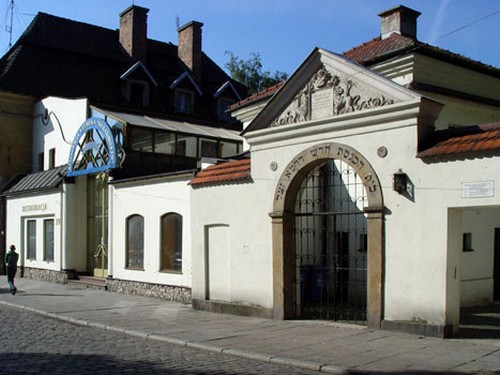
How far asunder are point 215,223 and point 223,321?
2.62m

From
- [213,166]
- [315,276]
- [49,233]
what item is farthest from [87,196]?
[315,276]

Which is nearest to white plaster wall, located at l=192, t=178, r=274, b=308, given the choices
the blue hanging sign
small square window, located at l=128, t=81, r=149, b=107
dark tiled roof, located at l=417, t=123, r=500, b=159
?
dark tiled roof, located at l=417, t=123, r=500, b=159

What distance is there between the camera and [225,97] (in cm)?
3412

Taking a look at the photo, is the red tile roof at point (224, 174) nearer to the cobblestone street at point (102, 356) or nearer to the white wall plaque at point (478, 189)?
the cobblestone street at point (102, 356)

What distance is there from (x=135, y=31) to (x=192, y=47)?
3568 mm

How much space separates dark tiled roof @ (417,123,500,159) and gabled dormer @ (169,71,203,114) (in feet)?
72.4

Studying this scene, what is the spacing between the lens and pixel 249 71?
4997cm

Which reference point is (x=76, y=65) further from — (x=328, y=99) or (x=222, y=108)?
(x=328, y=99)

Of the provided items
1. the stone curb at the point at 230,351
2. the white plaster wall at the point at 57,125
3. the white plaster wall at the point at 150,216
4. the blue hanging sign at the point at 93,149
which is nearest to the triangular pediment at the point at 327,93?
the white plaster wall at the point at 150,216

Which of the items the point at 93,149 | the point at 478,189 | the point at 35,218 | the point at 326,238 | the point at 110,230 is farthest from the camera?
the point at 35,218

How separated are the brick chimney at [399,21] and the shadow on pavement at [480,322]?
8.41 m

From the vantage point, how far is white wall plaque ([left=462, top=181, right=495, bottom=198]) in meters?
9.89

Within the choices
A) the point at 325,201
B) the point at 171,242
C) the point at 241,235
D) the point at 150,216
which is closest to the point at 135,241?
the point at 150,216

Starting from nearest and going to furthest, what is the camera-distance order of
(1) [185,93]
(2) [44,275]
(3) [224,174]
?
(3) [224,174], (2) [44,275], (1) [185,93]
